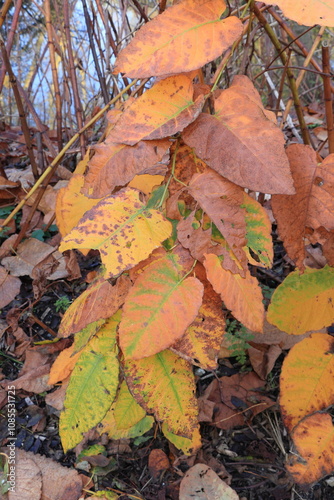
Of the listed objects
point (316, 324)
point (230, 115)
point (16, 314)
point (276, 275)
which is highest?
point (230, 115)

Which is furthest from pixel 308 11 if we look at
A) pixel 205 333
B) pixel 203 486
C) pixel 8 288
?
pixel 8 288

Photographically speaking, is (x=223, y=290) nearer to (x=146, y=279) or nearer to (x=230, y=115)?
(x=146, y=279)

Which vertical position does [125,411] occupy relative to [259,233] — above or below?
below

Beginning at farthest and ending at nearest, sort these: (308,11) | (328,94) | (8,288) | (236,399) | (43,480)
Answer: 1. (8,288)
2. (236,399)
3. (43,480)
4. (328,94)
5. (308,11)

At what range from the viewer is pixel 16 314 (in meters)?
1.31

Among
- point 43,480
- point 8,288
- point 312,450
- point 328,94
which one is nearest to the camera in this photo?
point 312,450

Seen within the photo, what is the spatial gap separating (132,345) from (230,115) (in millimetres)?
335

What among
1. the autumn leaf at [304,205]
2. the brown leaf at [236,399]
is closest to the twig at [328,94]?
the autumn leaf at [304,205]

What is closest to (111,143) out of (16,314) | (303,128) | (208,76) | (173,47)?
(173,47)

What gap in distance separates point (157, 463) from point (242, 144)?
0.80m

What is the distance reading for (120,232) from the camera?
1.80 feet

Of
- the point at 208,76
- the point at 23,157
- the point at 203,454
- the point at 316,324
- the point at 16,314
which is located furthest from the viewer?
the point at 23,157

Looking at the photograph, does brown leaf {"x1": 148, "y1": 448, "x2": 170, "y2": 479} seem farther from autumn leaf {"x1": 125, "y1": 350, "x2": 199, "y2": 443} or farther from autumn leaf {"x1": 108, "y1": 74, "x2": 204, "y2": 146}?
autumn leaf {"x1": 108, "y1": 74, "x2": 204, "y2": 146}

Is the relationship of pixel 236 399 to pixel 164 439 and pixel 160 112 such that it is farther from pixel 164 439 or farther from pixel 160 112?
pixel 160 112
